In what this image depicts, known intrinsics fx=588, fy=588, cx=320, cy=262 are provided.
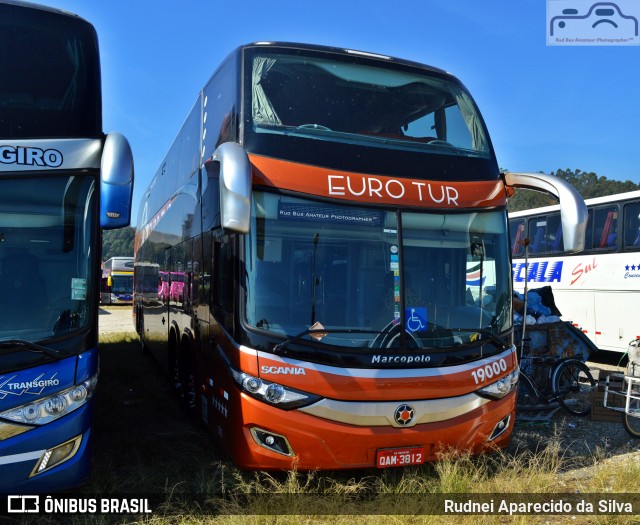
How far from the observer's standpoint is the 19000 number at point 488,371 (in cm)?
525

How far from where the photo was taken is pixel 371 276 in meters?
5.17

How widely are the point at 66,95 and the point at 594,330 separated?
41.8 feet

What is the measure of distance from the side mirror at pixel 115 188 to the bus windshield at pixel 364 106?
125 centimetres

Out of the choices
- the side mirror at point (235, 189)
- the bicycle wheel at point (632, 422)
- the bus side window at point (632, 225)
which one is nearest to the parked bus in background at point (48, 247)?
the side mirror at point (235, 189)

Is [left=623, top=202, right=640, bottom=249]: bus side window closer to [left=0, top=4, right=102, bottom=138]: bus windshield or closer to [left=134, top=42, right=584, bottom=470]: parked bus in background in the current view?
[left=134, top=42, right=584, bottom=470]: parked bus in background

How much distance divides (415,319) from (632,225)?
1001 cm

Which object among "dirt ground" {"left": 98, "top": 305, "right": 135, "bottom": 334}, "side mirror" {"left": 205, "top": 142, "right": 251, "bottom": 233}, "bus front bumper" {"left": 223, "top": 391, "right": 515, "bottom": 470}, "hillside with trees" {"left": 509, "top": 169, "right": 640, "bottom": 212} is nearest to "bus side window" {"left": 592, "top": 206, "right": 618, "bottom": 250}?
"bus front bumper" {"left": 223, "top": 391, "right": 515, "bottom": 470}

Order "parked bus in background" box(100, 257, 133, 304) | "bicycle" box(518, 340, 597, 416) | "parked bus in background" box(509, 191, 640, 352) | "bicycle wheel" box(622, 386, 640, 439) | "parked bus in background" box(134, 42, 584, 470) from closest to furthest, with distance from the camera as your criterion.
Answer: "parked bus in background" box(134, 42, 584, 470) → "bicycle wheel" box(622, 386, 640, 439) → "bicycle" box(518, 340, 597, 416) → "parked bus in background" box(509, 191, 640, 352) → "parked bus in background" box(100, 257, 133, 304)

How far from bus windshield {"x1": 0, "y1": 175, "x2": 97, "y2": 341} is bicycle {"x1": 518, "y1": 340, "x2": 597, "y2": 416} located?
6.08 metres

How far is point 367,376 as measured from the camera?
485cm

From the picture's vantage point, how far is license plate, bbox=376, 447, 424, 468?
4859mm

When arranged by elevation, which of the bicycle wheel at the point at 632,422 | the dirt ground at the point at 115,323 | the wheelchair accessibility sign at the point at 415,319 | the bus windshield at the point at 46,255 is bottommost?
the dirt ground at the point at 115,323

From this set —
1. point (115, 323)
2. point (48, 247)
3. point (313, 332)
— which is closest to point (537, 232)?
point (313, 332)

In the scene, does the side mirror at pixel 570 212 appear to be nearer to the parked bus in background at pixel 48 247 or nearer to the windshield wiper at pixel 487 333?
the windshield wiper at pixel 487 333
